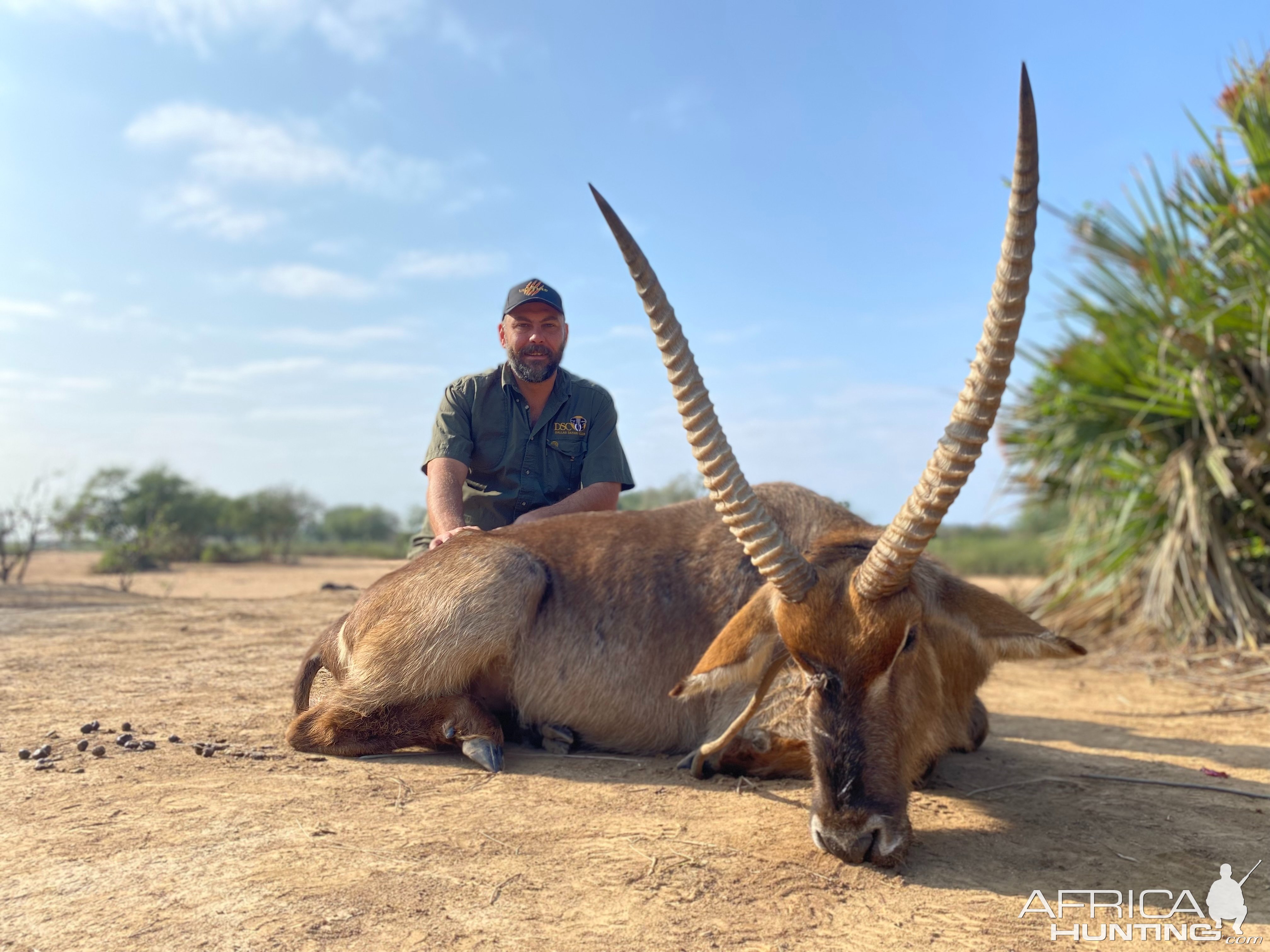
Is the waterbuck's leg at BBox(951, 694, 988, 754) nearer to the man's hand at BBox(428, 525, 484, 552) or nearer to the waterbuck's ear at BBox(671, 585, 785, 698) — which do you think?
the waterbuck's ear at BBox(671, 585, 785, 698)

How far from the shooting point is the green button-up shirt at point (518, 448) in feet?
20.8

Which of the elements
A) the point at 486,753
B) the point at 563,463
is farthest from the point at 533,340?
the point at 486,753

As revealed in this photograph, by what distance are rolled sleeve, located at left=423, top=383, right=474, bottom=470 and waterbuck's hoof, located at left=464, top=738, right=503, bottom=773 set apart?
2.30m

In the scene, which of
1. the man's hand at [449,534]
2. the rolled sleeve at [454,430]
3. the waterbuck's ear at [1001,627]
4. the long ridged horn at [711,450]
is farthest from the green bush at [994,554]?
the long ridged horn at [711,450]

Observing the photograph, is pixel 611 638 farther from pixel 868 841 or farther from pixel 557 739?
pixel 868 841

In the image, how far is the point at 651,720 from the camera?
14.8 ft

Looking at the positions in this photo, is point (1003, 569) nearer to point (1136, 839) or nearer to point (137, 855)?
point (1136, 839)

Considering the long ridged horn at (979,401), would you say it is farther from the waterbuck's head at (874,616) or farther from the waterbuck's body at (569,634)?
the waterbuck's body at (569,634)

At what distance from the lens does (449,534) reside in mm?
5285

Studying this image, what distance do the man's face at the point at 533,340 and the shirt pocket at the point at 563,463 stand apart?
0.48 m

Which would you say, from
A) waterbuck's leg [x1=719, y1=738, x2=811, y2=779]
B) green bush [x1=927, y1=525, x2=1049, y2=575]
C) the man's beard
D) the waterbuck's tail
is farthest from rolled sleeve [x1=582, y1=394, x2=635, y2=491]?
green bush [x1=927, y1=525, x2=1049, y2=575]

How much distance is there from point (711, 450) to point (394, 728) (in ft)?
7.22

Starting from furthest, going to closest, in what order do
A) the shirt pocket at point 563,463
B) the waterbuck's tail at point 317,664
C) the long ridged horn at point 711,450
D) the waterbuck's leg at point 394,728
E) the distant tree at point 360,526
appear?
the distant tree at point 360,526 < the shirt pocket at point 563,463 < the waterbuck's tail at point 317,664 < the waterbuck's leg at point 394,728 < the long ridged horn at point 711,450

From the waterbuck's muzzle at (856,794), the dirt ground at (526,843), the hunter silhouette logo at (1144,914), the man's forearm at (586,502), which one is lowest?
the hunter silhouette logo at (1144,914)
